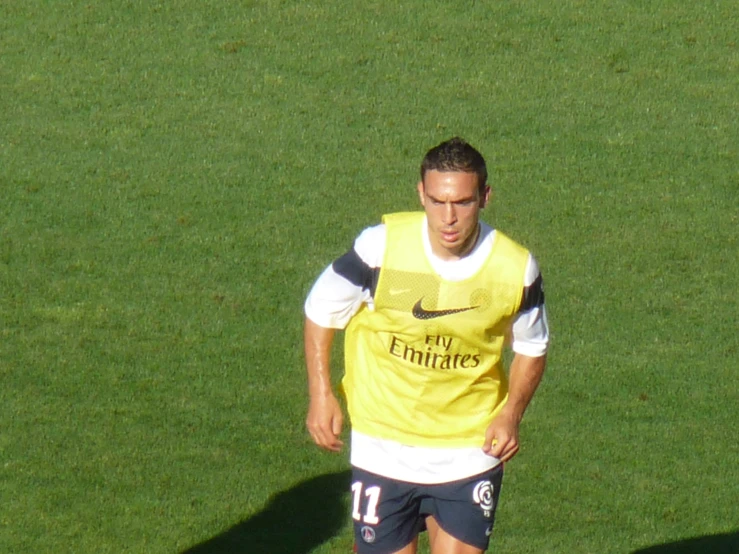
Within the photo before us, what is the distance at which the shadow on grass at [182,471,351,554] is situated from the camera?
6656 mm

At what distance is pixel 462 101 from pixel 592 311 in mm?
2951

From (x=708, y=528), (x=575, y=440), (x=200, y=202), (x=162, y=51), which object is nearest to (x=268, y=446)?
(x=575, y=440)

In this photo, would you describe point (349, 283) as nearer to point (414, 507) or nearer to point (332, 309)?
point (332, 309)

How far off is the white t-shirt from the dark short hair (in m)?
0.27

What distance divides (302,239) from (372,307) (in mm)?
4432

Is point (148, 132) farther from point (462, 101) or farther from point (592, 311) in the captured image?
point (592, 311)

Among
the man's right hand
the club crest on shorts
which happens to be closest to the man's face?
the man's right hand

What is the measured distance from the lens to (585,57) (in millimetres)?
11727

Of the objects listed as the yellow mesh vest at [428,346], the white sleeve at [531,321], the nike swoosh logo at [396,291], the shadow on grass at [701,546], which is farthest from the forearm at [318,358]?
the shadow on grass at [701,546]

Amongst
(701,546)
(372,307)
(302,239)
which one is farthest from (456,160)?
(302,239)

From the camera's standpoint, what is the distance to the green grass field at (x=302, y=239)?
7039 millimetres

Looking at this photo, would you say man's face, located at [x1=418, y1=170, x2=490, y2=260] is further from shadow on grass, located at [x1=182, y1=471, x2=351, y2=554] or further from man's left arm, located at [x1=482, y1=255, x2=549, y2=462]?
shadow on grass, located at [x1=182, y1=471, x2=351, y2=554]

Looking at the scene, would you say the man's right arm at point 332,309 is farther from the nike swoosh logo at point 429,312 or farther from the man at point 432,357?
the nike swoosh logo at point 429,312

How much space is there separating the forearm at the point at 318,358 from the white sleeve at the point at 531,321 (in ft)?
2.21
